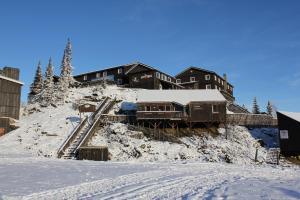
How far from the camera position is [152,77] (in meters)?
68.9

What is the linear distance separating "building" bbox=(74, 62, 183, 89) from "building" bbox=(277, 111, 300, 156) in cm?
3132

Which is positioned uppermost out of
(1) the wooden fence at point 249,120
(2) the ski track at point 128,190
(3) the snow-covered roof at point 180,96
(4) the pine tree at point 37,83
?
(4) the pine tree at point 37,83

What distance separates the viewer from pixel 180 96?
48.9m

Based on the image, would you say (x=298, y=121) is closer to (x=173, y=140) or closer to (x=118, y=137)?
(x=173, y=140)

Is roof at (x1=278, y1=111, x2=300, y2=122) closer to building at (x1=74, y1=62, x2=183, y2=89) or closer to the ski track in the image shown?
building at (x1=74, y1=62, x2=183, y2=89)

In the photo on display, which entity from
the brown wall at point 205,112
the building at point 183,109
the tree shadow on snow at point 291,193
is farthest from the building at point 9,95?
the tree shadow on snow at point 291,193

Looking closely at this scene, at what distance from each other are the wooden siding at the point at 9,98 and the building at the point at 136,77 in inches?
1006

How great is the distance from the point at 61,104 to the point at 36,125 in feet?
35.7

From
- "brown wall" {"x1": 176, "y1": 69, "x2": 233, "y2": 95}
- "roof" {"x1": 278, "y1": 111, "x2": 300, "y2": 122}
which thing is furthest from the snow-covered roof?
"brown wall" {"x1": 176, "y1": 69, "x2": 233, "y2": 95}

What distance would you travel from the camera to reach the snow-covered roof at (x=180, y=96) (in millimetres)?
46969

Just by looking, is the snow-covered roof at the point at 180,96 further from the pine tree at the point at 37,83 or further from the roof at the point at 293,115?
the pine tree at the point at 37,83

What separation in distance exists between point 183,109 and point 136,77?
26.2 metres

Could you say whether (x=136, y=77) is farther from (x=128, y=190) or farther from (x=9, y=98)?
(x=128, y=190)

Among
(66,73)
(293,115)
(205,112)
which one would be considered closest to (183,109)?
(205,112)
